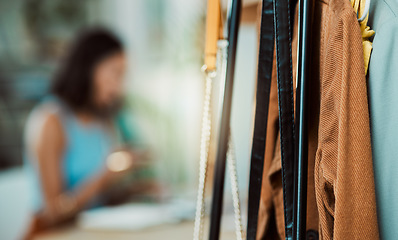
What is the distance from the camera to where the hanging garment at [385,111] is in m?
0.38

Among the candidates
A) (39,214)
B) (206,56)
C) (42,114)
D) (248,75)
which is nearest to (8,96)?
(42,114)

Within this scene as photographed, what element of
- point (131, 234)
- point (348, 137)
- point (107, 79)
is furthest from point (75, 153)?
point (348, 137)

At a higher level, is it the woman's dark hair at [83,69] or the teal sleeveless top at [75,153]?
the woman's dark hair at [83,69]

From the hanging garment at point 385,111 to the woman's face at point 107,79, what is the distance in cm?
129

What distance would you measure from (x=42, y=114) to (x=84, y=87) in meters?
0.19

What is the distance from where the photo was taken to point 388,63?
39 centimetres

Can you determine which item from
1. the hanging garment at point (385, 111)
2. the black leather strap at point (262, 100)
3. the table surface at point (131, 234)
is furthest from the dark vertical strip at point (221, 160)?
the table surface at point (131, 234)

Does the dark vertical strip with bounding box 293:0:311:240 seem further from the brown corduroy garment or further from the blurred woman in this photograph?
the blurred woman

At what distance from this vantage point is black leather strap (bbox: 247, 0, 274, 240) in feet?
1.48

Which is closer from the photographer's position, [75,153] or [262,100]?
[262,100]

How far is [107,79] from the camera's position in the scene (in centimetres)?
158

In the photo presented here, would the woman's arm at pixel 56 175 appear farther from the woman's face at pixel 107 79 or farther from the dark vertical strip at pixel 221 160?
the dark vertical strip at pixel 221 160

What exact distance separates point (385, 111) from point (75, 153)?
1.35m

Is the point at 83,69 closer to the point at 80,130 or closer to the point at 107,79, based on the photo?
the point at 107,79
